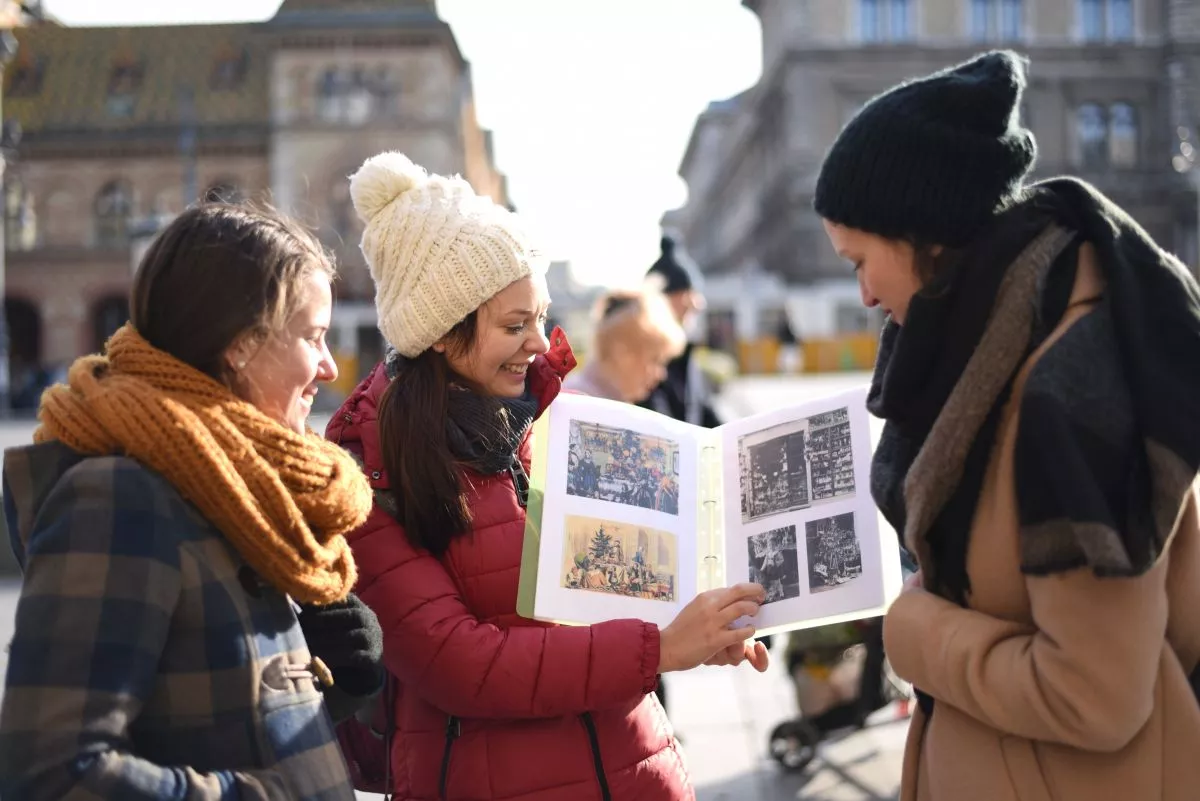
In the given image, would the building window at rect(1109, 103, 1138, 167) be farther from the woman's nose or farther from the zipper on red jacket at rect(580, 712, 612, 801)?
the zipper on red jacket at rect(580, 712, 612, 801)

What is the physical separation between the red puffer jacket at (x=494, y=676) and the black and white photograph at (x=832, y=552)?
0.29 meters

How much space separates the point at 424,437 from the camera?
213 centimetres

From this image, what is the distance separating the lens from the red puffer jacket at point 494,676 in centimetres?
204

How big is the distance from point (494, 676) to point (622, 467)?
451mm

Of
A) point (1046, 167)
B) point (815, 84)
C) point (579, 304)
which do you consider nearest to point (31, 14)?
point (579, 304)

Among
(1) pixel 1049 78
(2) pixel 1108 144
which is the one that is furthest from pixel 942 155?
(2) pixel 1108 144

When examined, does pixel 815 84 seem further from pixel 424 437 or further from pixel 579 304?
pixel 424 437

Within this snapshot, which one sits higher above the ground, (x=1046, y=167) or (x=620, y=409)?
(x=620, y=409)

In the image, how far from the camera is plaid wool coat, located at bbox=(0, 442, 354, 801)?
1.51m

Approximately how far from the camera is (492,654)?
2.04 metres

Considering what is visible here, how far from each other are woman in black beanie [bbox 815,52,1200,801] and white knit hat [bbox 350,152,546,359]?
626mm

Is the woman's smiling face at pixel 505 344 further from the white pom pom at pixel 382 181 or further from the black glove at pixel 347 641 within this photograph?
the black glove at pixel 347 641

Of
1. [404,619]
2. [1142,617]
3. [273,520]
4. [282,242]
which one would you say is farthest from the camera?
[404,619]

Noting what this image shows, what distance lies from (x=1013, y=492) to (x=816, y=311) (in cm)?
3732
